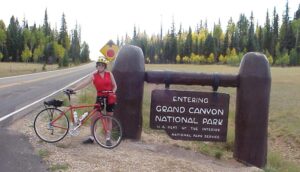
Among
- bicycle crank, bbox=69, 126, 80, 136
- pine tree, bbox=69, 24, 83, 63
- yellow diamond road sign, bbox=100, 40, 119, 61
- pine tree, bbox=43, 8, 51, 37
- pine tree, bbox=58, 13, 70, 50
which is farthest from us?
pine tree, bbox=69, 24, 83, 63

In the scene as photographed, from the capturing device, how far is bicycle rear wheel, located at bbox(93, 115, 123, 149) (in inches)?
324

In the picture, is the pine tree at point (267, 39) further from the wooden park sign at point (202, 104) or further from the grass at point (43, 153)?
the grass at point (43, 153)

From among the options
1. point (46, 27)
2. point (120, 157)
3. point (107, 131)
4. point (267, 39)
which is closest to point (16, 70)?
point (107, 131)

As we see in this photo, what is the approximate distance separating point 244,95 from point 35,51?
123101mm

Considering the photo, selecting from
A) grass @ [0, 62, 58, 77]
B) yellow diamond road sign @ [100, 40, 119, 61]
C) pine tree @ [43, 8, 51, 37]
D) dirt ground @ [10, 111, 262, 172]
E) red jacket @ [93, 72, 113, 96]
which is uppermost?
pine tree @ [43, 8, 51, 37]

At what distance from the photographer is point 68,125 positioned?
8461mm

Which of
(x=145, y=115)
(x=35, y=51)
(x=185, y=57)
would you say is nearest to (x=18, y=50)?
(x=35, y=51)

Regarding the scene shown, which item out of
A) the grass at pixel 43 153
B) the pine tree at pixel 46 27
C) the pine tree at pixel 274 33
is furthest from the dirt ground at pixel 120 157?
the pine tree at pixel 46 27

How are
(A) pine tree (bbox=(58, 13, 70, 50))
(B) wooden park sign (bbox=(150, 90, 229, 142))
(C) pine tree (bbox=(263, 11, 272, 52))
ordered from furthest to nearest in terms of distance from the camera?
(A) pine tree (bbox=(58, 13, 70, 50)) < (C) pine tree (bbox=(263, 11, 272, 52)) < (B) wooden park sign (bbox=(150, 90, 229, 142))

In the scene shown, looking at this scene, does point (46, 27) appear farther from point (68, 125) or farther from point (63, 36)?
point (68, 125)

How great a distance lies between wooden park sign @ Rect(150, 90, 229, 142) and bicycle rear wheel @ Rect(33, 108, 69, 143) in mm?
2021

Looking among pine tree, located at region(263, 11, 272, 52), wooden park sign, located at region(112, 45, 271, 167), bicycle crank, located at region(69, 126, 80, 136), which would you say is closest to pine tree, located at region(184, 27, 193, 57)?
pine tree, located at region(263, 11, 272, 52)

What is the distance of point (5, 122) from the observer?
1072 centimetres

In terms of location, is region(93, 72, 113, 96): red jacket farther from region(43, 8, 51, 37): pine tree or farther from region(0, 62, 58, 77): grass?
region(43, 8, 51, 37): pine tree
